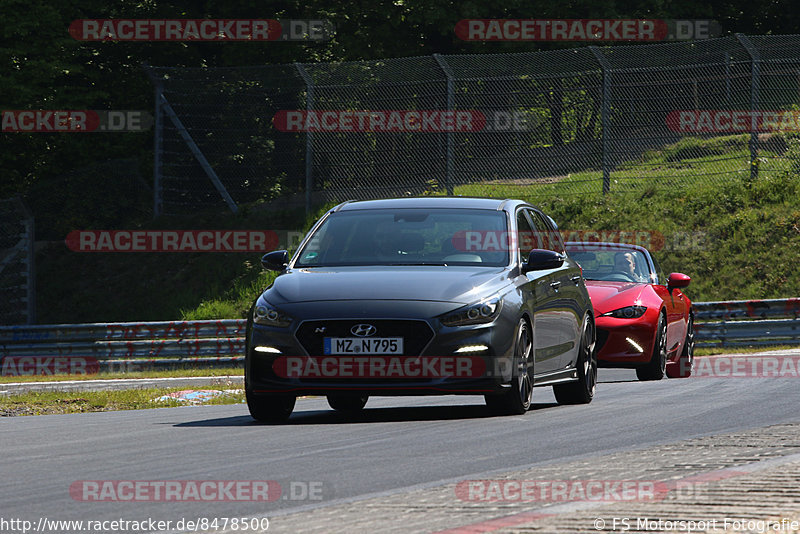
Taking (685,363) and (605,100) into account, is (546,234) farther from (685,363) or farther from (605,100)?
(605,100)

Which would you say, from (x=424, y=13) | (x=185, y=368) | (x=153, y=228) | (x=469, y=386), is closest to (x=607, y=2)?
(x=424, y=13)

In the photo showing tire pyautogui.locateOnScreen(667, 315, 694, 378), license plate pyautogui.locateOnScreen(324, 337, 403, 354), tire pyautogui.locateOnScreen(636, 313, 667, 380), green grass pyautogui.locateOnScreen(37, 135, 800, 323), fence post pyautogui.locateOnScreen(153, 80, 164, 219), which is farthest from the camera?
fence post pyautogui.locateOnScreen(153, 80, 164, 219)

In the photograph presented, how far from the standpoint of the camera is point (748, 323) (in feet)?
76.7

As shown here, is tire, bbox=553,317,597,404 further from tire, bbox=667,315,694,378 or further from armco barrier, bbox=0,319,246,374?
armco barrier, bbox=0,319,246,374

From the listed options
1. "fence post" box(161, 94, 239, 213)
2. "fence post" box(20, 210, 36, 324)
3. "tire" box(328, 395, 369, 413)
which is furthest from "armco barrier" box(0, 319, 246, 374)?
"tire" box(328, 395, 369, 413)

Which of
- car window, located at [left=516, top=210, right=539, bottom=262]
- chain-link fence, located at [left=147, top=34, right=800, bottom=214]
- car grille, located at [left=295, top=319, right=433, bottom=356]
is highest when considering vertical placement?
chain-link fence, located at [left=147, top=34, right=800, bottom=214]

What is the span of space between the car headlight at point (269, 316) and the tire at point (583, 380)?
3.11 meters

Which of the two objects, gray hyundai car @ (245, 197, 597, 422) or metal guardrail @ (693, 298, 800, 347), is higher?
gray hyundai car @ (245, 197, 597, 422)

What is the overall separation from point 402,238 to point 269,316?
4.99 ft

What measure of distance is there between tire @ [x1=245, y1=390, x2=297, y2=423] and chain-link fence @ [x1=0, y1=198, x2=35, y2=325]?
1940 centimetres

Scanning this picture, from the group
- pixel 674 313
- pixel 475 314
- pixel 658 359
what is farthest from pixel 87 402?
pixel 674 313

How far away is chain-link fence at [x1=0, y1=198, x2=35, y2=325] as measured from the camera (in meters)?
29.4

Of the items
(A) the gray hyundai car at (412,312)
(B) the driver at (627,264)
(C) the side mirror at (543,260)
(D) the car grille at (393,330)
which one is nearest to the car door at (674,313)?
(B) the driver at (627,264)

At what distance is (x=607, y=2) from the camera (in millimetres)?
35781
